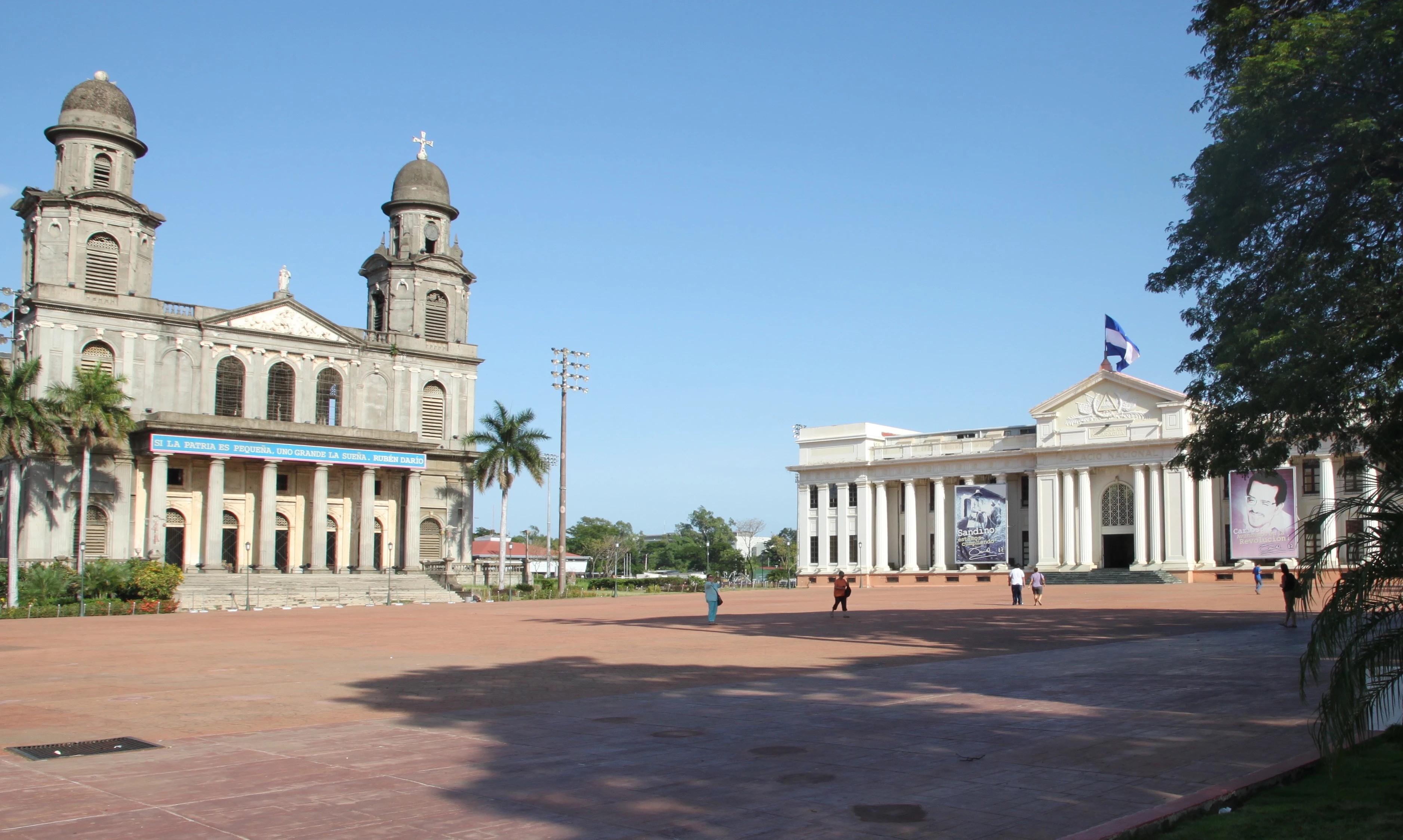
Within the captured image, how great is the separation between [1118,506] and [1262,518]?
38.8 feet

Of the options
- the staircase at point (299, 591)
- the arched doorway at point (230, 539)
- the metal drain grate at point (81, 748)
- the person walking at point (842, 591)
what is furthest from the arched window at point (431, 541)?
the metal drain grate at point (81, 748)

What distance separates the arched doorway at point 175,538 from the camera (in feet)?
184

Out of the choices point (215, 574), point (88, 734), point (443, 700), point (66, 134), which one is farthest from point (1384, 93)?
point (66, 134)

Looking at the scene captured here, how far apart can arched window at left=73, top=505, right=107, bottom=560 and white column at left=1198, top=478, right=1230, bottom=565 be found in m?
61.9

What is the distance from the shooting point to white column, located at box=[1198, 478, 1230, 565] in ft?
230

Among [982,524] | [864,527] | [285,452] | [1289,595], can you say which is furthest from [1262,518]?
[285,452]

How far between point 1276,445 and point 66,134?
5610 centimetres

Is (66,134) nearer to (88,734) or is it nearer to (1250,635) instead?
(88,734)

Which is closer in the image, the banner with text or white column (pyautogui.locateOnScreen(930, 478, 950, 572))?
the banner with text

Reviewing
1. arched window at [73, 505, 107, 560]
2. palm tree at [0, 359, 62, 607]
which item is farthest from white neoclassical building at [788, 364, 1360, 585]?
palm tree at [0, 359, 62, 607]

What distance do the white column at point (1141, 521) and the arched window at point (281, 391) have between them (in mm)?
52456

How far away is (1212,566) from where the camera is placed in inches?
2739

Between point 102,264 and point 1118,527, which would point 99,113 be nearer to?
point 102,264

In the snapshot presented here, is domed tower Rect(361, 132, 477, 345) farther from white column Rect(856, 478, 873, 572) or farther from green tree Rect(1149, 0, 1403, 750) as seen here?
green tree Rect(1149, 0, 1403, 750)
